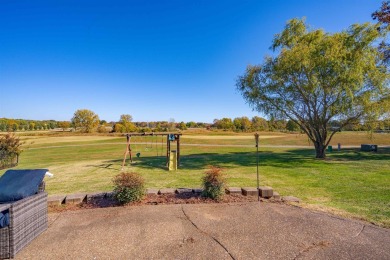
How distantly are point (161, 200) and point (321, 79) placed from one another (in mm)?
13761

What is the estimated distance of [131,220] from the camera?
5023mm

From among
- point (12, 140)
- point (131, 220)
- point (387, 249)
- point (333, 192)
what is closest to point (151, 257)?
point (131, 220)

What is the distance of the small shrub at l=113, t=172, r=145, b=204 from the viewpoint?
5.96 m

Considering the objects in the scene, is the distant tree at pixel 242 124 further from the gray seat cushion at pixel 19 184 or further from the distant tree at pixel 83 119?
the gray seat cushion at pixel 19 184

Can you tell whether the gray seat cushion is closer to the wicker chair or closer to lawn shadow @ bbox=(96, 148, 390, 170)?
the wicker chair

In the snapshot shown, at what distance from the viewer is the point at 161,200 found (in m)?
6.30

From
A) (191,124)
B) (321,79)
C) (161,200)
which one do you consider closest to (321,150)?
(321,79)

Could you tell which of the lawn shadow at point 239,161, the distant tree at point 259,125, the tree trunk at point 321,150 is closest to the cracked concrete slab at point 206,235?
the lawn shadow at point 239,161

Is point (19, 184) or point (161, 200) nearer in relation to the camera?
point (19, 184)

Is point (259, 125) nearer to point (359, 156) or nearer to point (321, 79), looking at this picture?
point (359, 156)

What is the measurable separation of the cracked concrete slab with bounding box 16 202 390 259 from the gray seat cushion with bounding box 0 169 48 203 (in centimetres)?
88

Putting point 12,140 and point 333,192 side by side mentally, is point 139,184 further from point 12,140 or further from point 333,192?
point 12,140

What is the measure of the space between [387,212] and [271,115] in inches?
496

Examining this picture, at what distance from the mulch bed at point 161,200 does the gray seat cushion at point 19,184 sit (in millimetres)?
1378
